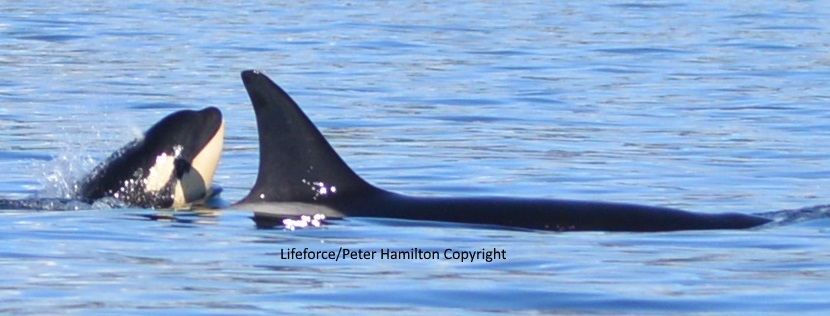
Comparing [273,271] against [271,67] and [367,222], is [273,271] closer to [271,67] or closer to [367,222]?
[367,222]

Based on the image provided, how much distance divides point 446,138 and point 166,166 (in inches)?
193

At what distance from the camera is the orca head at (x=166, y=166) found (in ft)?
38.2

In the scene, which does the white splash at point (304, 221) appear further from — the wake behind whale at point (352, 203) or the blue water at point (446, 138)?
the blue water at point (446, 138)

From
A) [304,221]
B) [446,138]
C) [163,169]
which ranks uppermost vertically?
[163,169]

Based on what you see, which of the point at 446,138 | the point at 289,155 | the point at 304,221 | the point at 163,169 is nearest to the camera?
the point at 304,221

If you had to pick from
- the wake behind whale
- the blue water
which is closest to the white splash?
the wake behind whale

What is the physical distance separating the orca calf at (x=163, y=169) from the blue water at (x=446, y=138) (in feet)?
1.25

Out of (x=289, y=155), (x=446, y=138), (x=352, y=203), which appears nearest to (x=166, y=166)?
(x=289, y=155)

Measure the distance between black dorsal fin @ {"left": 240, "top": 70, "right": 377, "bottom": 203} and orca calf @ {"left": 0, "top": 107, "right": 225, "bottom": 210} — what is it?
1.01m

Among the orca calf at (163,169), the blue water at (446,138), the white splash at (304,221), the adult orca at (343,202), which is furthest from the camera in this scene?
the orca calf at (163,169)

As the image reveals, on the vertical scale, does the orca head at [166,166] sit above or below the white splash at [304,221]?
above

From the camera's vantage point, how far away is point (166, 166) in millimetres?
11742

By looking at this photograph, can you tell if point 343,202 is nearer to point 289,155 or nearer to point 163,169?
point 289,155

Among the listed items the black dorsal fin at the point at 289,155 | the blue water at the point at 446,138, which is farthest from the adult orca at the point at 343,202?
Answer: the blue water at the point at 446,138
